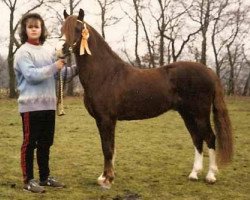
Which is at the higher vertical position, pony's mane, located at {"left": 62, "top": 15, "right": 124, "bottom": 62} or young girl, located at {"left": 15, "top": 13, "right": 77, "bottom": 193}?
pony's mane, located at {"left": 62, "top": 15, "right": 124, "bottom": 62}

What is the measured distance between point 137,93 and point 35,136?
56.6 inches

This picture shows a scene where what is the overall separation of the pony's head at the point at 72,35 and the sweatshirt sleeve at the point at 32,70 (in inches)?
9.8

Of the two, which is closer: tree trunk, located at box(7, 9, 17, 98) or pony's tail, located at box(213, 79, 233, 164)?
pony's tail, located at box(213, 79, 233, 164)

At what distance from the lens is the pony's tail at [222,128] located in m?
5.77

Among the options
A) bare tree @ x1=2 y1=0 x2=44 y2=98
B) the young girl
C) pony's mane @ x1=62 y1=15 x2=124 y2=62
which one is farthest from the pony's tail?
bare tree @ x1=2 y1=0 x2=44 y2=98

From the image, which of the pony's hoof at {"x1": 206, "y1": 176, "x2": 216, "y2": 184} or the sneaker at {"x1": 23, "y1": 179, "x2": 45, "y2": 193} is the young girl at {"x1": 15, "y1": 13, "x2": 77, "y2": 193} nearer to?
the sneaker at {"x1": 23, "y1": 179, "x2": 45, "y2": 193}

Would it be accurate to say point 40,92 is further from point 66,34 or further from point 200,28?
point 200,28

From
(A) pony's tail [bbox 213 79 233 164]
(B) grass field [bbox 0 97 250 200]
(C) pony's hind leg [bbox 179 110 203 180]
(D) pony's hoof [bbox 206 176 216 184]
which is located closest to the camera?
(B) grass field [bbox 0 97 250 200]

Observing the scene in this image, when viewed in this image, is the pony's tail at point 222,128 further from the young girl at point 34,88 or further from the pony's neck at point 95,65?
the young girl at point 34,88

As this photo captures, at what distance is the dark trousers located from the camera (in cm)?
495

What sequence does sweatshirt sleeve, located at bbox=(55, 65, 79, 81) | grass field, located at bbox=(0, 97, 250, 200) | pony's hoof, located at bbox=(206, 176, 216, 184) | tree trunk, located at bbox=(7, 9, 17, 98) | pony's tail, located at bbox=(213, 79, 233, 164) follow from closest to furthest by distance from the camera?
grass field, located at bbox=(0, 97, 250, 200), sweatshirt sleeve, located at bbox=(55, 65, 79, 81), pony's hoof, located at bbox=(206, 176, 216, 184), pony's tail, located at bbox=(213, 79, 233, 164), tree trunk, located at bbox=(7, 9, 17, 98)

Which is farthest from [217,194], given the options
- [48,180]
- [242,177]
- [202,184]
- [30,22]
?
[30,22]

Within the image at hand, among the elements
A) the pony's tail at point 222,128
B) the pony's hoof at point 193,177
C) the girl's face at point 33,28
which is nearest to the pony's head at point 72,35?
the girl's face at point 33,28

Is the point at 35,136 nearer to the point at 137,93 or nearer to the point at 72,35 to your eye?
the point at 72,35
